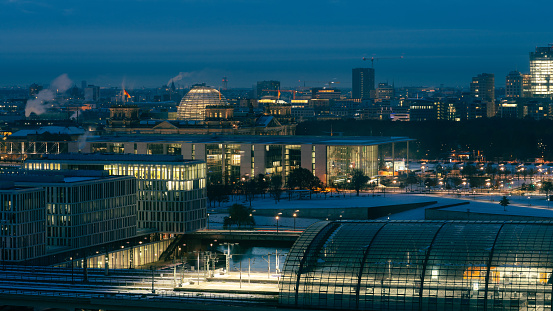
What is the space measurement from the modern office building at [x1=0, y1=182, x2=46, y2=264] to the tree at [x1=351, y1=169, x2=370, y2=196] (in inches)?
2277

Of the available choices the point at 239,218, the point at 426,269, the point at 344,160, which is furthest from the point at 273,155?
the point at 426,269

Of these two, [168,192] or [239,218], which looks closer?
[168,192]

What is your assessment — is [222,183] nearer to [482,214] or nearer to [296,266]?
[482,214]

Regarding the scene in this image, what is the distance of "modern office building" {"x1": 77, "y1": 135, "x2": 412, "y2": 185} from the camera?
150m

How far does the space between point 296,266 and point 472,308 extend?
1040 centimetres

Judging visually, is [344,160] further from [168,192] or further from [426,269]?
[426,269]

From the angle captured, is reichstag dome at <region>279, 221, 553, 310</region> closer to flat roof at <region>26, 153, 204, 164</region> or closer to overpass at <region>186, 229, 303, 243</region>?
overpass at <region>186, 229, 303, 243</region>

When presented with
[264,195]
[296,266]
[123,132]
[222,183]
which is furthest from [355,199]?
[123,132]

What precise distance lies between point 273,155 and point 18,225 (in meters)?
72.4

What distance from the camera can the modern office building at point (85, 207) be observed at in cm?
Result: 8925

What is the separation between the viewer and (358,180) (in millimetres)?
138000

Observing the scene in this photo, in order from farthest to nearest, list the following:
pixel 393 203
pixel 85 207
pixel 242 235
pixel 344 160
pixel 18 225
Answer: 1. pixel 344 160
2. pixel 393 203
3. pixel 242 235
4. pixel 85 207
5. pixel 18 225

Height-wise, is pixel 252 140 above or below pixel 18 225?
above

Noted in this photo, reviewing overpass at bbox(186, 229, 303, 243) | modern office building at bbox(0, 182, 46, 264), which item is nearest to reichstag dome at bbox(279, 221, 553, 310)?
modern office building at bbox(0, 182, 46, 264)
